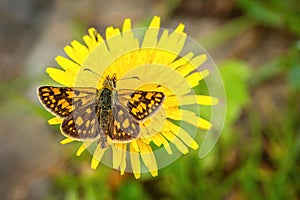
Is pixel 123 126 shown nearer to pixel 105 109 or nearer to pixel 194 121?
pixel 105 109

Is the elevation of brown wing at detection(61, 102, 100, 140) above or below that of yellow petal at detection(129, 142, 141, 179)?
above

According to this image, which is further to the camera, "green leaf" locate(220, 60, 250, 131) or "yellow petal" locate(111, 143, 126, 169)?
"green leaf" locate(220, 60, 250, 131)

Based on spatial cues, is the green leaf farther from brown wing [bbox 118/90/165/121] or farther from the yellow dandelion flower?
brown wing [bbox 118/90/165/121]

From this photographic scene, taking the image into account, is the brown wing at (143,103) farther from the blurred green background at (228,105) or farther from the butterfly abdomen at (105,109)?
the blurred green background at (228,105)

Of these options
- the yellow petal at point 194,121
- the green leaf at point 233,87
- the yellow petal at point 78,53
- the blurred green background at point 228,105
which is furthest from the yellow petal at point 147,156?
the green leaf at point 233,87

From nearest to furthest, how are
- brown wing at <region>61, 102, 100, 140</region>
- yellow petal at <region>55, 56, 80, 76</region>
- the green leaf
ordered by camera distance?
brown wing at <region>61, 102, 100, 140</region>, yellow petal at <region>55, 56, 80, 76</region>, the green leaf

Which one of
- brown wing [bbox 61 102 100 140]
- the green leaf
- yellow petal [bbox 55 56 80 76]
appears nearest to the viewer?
brown wing [bbox 61 102 100 140]

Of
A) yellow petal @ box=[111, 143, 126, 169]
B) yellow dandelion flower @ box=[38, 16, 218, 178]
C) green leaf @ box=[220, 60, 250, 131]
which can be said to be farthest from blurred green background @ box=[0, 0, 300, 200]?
yellow petal @ box=[111, 143, 126, 169]
